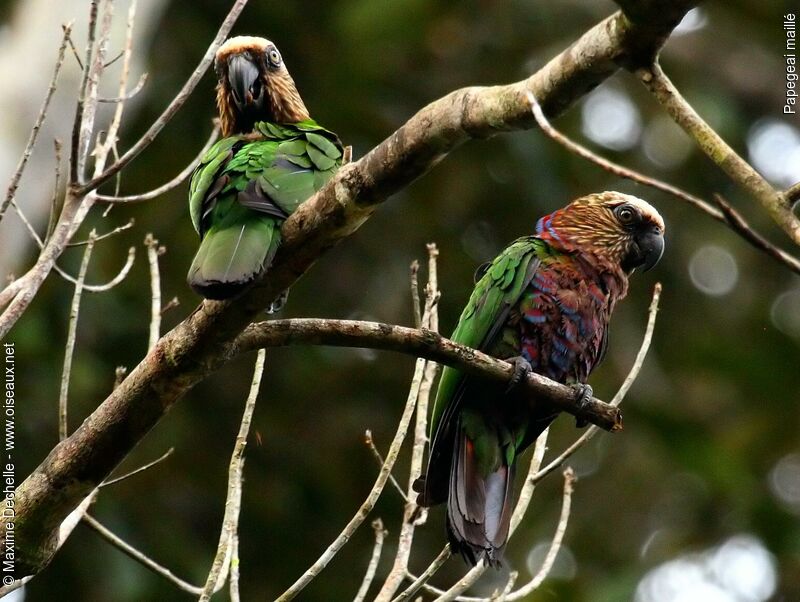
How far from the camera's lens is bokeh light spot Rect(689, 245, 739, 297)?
10.8 metres

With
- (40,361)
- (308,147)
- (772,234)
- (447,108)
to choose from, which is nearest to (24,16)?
(40,361)

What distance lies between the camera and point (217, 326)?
316 cm

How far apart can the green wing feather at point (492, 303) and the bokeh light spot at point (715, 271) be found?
6539 mm

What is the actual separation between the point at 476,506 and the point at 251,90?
2.06m

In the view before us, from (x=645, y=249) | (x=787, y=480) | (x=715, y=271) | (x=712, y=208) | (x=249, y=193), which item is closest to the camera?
(x=712, y=208)

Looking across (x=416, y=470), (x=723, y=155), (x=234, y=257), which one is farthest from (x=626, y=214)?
(x=723, y=155)

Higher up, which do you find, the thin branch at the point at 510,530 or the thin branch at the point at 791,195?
the thin branch at the point at 791,195

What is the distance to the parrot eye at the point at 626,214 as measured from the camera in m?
5.16

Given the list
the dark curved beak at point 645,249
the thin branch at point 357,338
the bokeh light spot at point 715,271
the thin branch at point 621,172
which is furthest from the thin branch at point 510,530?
the bokeh light spot at point 715,271

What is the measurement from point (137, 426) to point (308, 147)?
140 centimetres

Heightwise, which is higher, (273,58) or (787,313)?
(273,58)

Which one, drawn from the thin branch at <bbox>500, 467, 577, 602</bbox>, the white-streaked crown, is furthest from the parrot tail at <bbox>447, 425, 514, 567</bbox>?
the white-streaked crown

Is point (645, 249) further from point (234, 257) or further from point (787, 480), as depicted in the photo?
point (787, 480)

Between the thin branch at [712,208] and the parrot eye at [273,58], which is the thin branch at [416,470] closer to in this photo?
the thin branch at [712,208]
